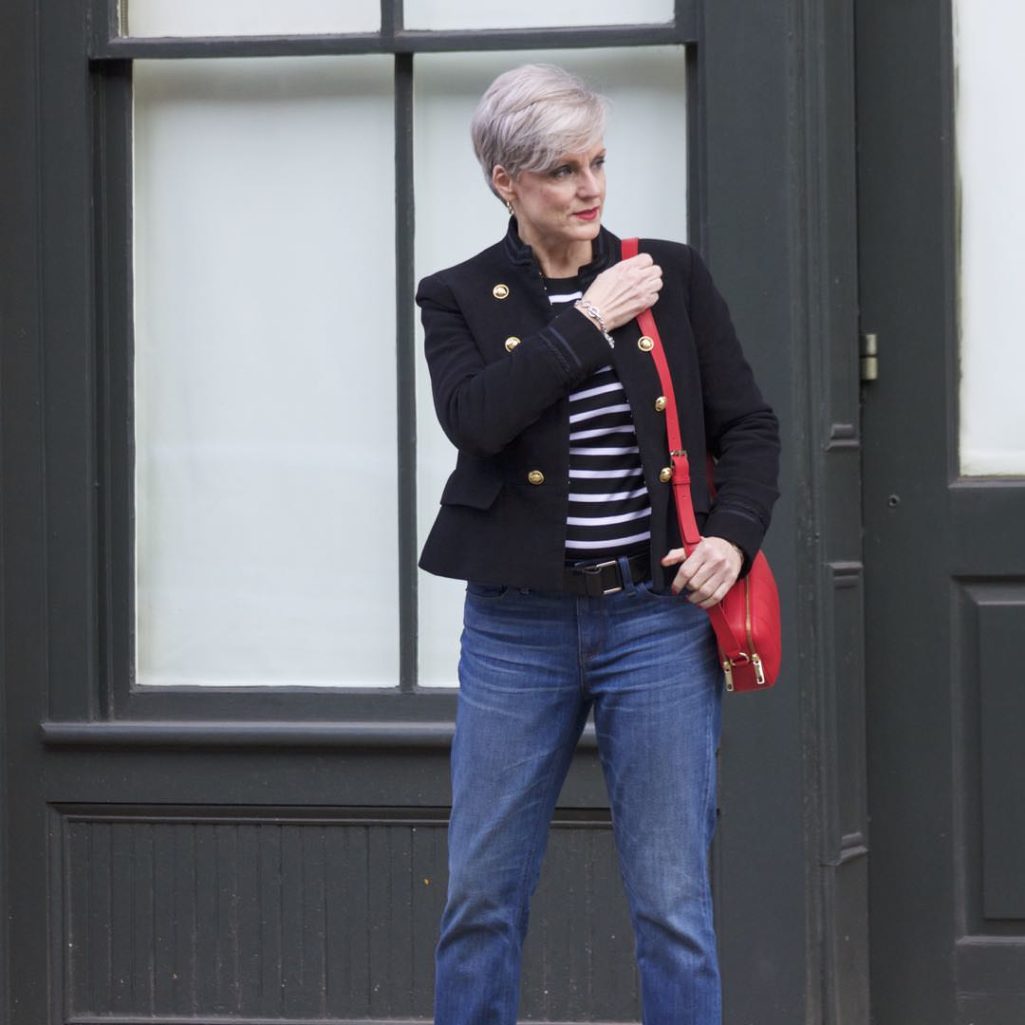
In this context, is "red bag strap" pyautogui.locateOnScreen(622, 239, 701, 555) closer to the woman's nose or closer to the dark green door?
the woman's nose

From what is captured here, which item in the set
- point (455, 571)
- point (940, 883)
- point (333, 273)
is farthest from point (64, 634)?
point (940, 883)

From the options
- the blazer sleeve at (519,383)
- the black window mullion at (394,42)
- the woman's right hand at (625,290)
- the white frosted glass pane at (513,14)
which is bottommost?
the blazer sleeve at (519,383)

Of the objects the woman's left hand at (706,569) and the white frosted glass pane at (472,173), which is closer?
the woman's left hand at (706,569)

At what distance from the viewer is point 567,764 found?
320 centimetres

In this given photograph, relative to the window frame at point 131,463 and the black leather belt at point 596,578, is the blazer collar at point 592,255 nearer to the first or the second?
the black leather belt at point 596,578

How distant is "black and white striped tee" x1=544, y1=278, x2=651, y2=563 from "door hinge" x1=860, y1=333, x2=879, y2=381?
150 cm

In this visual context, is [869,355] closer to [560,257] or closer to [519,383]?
[560,257]

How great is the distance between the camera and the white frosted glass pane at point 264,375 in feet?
14.4

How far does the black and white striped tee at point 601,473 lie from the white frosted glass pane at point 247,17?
1.71m

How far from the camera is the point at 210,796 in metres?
4.30

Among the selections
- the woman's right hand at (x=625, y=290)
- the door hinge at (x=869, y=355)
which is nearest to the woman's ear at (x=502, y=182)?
the woman's right hand at (x=625, y=290)

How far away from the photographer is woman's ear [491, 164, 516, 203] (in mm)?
3027

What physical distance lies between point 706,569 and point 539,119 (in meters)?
0.80

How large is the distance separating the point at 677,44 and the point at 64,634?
6.76ft
